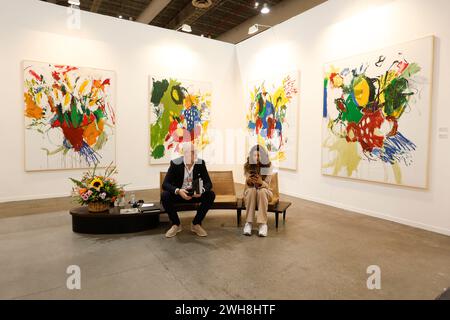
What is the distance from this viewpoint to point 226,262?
3.14 metres

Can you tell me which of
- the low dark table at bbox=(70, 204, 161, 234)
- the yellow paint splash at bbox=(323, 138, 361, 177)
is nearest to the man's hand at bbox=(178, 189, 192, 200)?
the low dark table at bbox=(70, 204, 161, 234)

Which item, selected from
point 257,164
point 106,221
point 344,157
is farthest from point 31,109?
point 344,157

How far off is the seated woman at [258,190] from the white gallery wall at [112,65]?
3.74m

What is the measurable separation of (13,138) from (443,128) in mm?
7357

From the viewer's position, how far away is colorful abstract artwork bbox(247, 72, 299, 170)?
6.53 meters

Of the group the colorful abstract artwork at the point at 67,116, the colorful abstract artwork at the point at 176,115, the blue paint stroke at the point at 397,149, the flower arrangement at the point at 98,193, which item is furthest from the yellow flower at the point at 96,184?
the blue paint stroke at the point at 397,149

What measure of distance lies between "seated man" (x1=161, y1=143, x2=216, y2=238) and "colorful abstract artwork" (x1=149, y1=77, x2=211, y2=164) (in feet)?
10.7

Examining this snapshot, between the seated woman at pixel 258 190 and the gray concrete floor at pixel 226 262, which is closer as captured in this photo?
the gray concrete floor at pixel 226 262

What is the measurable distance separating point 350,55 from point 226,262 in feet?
14.4

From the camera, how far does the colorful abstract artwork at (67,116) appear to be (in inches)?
229

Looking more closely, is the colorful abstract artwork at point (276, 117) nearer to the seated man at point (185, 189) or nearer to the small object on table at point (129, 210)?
the seated man at point (185, 189)
